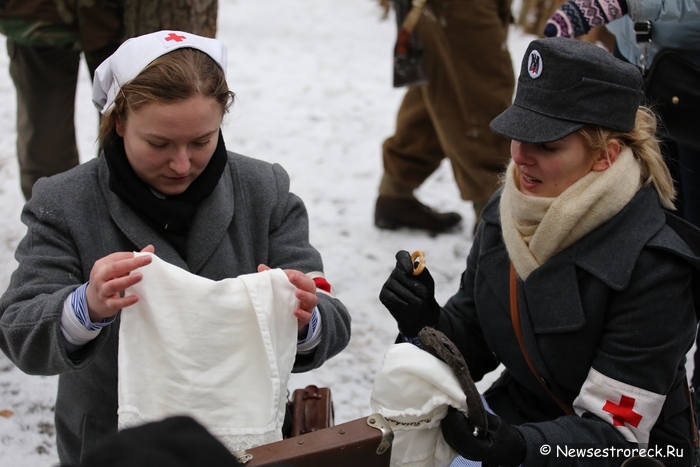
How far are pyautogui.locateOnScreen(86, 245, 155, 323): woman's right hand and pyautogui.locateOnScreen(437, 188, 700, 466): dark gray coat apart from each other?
976 millimetres

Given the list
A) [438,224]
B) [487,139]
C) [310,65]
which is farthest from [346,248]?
[310,65]

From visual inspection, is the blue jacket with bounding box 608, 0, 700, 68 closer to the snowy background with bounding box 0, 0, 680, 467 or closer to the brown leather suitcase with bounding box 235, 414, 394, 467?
the snowy background with bounding box 0, 0, 680, 467

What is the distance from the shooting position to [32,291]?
1.77m

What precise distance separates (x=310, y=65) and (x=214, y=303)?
5.26 m

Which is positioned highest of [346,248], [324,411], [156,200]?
[156,200]

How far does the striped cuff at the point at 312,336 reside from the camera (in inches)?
73.7

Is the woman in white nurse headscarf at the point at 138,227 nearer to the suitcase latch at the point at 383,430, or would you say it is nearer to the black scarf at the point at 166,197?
the black scarf at the point at 166,197

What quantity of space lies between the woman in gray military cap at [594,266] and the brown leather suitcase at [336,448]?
9.0 inches

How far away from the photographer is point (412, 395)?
1779mm

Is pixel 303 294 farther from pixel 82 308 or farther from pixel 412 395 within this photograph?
pixel 82 308

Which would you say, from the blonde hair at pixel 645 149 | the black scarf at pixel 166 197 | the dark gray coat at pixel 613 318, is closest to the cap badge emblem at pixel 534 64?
the blonde hair at pixel 645 149

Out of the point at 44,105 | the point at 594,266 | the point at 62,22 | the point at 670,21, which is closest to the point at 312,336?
the point at 594,266

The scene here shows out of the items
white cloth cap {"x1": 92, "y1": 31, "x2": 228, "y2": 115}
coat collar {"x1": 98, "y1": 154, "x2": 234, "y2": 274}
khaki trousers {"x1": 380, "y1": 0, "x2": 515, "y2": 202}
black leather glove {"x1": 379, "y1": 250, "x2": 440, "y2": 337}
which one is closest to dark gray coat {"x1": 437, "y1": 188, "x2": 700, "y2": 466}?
black leather glove {"x1": 379, "y1": 250, "x2": 440, "y2": 337}

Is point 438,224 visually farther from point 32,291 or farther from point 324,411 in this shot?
point 32,291
